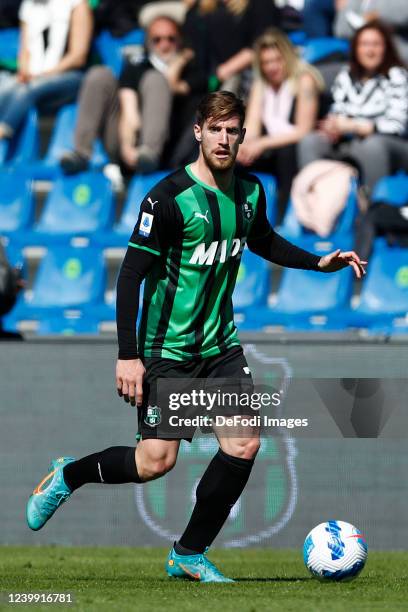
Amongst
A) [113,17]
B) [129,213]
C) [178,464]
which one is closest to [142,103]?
[129,213]

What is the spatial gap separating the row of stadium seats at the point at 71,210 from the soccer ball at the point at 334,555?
5044 millimetres

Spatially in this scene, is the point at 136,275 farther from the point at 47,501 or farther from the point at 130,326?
the point at 47,501

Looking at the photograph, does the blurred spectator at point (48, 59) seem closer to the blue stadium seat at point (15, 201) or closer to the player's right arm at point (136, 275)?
the blue stadium seat at point (15, 201)

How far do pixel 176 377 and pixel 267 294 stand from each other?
4.34m

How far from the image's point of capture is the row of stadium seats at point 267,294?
9.27 metres

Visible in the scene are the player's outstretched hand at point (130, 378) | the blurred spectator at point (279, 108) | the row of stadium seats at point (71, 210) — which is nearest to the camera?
the player's outstretched hand at point (130, 378)

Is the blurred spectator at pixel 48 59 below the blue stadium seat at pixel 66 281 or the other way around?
the other way around

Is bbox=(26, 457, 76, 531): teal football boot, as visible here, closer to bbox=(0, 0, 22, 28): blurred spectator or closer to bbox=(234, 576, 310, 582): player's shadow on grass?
bbox=(234, 576, 310, 582): player's shadow on grass

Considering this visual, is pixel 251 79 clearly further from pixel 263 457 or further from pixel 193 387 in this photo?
pixel 193 387

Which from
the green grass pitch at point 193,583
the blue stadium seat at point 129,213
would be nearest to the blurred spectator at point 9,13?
the blue stadium seat at point 129,213

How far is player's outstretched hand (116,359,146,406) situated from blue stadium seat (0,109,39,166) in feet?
21.8

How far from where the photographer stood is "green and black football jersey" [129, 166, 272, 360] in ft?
17.6

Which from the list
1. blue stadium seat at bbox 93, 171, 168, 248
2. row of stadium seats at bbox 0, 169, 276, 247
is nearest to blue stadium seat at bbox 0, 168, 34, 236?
row of stadium seats at bbox 0, 169, 276, 247

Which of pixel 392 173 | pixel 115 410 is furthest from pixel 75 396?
pixel 392 173
